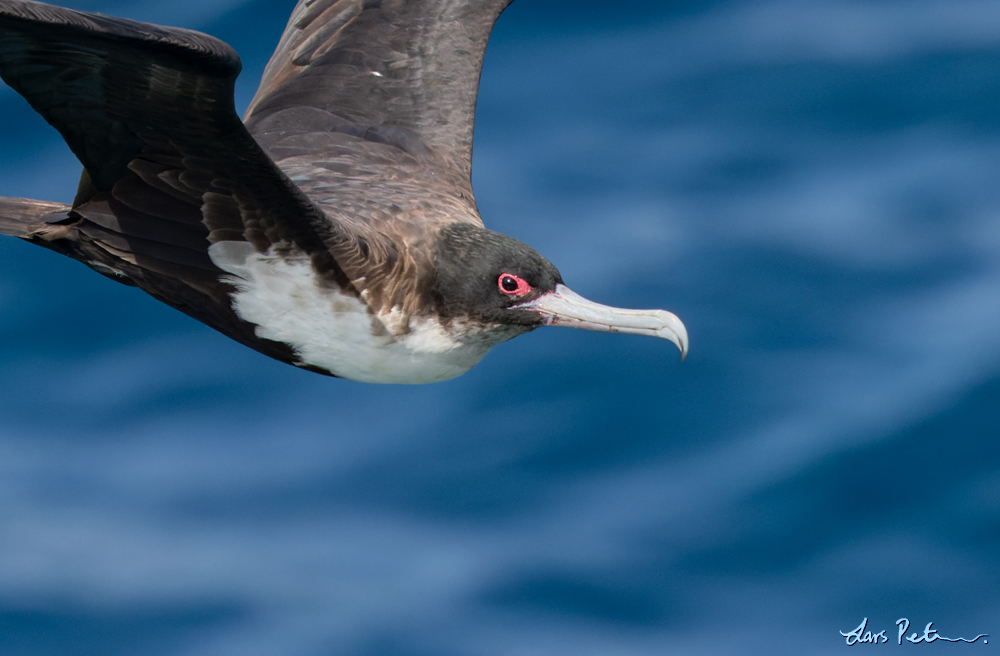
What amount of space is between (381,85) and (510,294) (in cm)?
210

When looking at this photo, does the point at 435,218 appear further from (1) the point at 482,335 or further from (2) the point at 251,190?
(2) the point at 251,190

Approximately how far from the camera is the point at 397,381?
A: 7484 mm

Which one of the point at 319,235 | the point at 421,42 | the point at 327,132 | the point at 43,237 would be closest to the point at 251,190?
the point at 319,235

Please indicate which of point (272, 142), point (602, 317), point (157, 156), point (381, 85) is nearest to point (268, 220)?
point (157, 156)

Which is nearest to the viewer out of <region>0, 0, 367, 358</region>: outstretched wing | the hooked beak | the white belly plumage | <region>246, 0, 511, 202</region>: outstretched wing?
A: <region>0, 0, 367, 358</region>: outstretched wing

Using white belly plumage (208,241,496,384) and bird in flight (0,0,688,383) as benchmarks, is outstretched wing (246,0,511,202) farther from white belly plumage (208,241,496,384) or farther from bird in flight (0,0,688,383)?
white belly plumage (208,241,496,384)

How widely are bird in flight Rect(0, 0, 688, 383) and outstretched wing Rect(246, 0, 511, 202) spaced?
0.03 meters

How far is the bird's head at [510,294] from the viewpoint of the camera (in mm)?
7207

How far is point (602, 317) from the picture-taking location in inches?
286

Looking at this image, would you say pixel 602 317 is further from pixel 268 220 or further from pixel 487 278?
pixel 268 220

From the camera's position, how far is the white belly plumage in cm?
696

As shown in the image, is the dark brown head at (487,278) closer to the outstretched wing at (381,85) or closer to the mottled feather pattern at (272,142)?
the mottled feather pattern at (272,142)

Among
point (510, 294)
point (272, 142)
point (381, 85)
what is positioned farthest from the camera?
point (381, 85)

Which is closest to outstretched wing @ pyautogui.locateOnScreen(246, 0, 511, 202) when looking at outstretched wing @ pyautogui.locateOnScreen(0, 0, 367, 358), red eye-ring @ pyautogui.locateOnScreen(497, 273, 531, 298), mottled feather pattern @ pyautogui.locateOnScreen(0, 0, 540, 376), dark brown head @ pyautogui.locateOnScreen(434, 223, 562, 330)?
mottled feather pattern @ pyautogui.locateOnScreen(0, 0, 540, 376)
